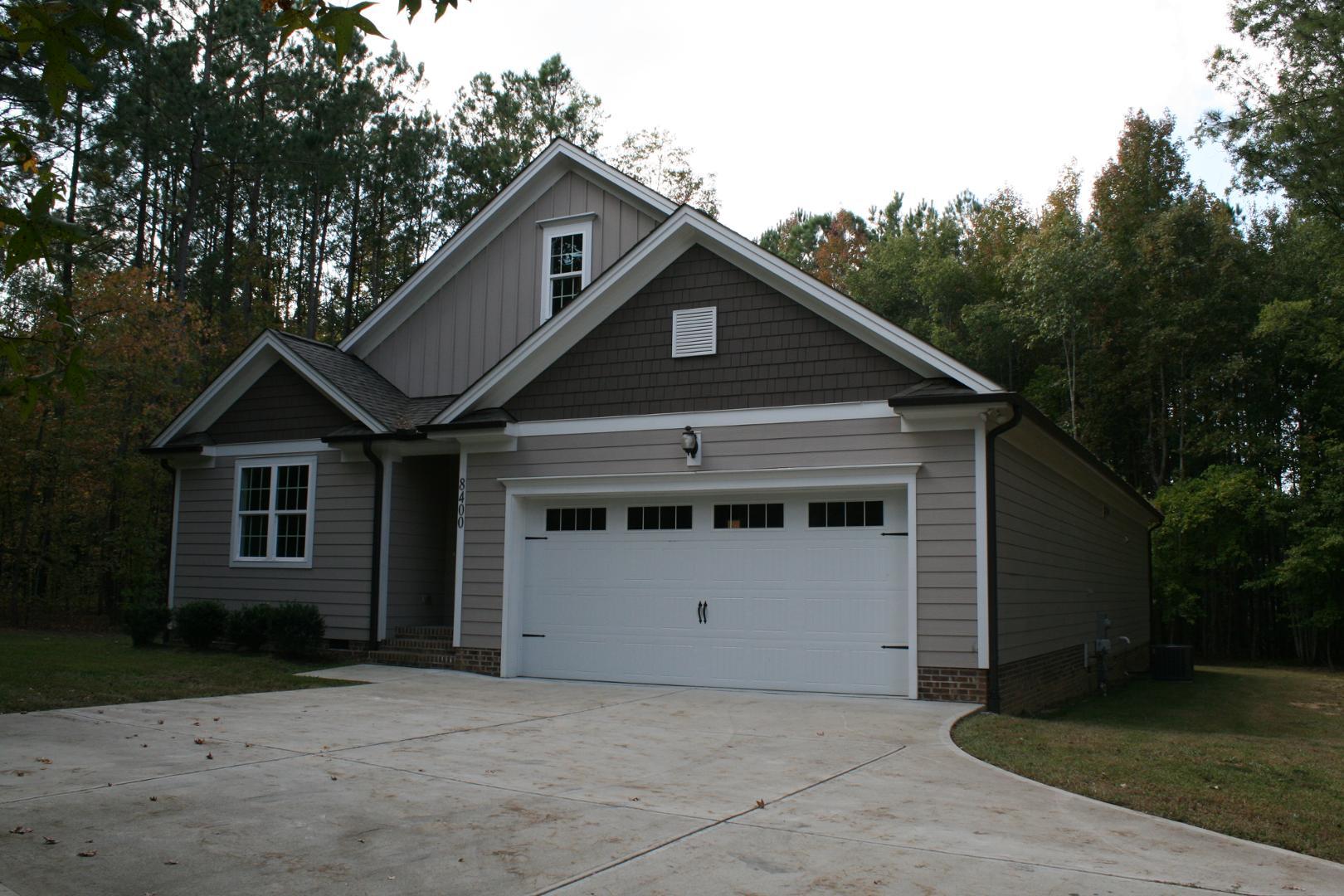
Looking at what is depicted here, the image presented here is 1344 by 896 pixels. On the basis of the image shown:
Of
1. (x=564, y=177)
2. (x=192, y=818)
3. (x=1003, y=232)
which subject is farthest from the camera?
(x=1003, y=232)

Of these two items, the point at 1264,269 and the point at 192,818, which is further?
the point at 1264,269

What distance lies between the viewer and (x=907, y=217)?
153ft

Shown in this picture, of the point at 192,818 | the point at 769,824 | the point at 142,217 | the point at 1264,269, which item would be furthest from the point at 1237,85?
the point at 142,217

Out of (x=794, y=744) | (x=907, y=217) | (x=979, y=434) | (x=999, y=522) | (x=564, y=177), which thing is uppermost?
(x=907, y=217)

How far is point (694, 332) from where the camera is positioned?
1230cm

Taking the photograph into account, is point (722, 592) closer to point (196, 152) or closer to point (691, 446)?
point (691, 446)

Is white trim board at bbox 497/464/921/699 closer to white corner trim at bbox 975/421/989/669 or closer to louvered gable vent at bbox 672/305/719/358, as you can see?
white corner trim at bbox 975/421/989/669

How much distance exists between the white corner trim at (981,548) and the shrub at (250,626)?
30.7 ft

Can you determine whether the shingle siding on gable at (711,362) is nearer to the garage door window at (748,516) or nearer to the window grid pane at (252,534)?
the garage door window at (748,516)

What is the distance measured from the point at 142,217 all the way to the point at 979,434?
26.9m

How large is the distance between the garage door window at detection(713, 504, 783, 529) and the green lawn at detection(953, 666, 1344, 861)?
3181 mm

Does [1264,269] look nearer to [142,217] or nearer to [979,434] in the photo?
[979,434]

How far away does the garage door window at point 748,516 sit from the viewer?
11.9 m

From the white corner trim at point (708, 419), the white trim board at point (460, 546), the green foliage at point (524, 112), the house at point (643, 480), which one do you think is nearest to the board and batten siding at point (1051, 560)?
the house at point (643, 480)
